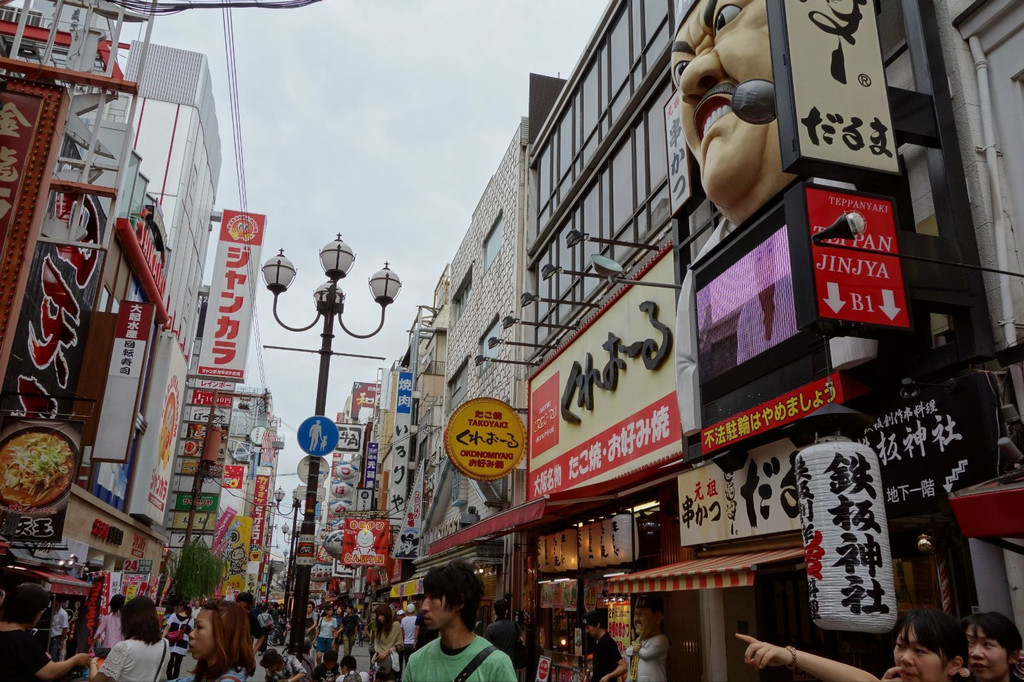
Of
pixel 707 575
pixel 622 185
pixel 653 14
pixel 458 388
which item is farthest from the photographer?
pixel 458 388

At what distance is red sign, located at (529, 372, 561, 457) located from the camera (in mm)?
17969

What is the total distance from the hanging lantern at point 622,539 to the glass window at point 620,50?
387 inches

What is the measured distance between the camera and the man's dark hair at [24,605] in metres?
5.55

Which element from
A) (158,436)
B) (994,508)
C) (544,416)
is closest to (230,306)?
(158,436)

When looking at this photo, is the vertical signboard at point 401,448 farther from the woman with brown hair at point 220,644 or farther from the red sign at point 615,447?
the woman with brown hair at point 220,644

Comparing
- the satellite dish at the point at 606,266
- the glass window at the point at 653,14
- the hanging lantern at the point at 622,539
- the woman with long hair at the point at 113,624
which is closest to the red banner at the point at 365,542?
the woman with long hair at the point at 113,624

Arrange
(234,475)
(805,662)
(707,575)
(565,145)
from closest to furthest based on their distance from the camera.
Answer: (805,662) < (707,575) < (565,145) < (234,475)

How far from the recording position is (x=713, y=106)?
401 inches

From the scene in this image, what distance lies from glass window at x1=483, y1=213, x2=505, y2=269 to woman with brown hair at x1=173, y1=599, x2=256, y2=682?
70.0 feet

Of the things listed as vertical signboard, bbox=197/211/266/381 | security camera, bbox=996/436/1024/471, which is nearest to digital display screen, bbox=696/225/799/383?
security camera, bbox=996/436/1024/471

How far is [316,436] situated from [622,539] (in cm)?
545

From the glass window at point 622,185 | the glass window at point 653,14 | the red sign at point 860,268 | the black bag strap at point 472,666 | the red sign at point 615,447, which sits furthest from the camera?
the glass window at point 622,185

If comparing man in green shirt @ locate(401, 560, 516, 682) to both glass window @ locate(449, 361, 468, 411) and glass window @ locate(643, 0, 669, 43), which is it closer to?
glass window @ locate(643, 0, 669, 43)

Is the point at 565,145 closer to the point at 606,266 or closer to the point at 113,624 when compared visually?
the point at 606,266
